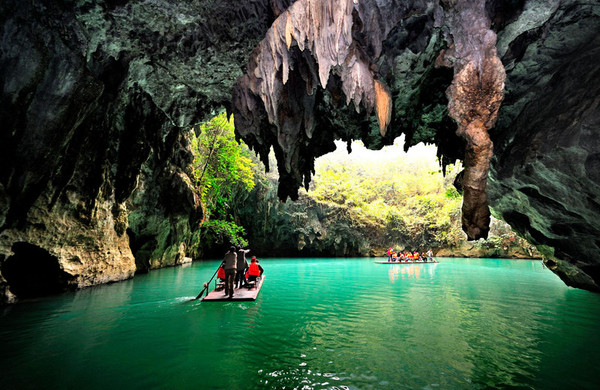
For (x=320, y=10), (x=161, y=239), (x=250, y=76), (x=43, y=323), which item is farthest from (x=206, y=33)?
(x=161, y=239)

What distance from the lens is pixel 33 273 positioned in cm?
945

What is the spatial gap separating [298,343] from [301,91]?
6.82 meters

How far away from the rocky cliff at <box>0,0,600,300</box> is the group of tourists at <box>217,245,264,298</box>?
12.6 ft

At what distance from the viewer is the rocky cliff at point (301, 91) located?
5.32m

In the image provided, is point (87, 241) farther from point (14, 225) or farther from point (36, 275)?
point (14, 225)

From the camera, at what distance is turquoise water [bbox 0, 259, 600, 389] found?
3978mm

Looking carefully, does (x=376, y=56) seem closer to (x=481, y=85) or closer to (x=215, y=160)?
(x=481, y=85)

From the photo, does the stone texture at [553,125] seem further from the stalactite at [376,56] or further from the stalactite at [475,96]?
the stalactite at [376,56]

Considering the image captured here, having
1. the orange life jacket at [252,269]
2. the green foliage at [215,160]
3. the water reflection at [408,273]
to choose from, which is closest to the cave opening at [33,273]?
the orange life jacket at [252,269]

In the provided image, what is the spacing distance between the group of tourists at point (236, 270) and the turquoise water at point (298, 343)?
73 centimetres

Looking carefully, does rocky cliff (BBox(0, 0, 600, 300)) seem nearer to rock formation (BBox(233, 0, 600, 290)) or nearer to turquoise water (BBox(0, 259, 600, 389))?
rock formation (BBox(233, 0, 600, 290))

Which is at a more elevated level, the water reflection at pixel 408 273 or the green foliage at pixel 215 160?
the green foliage at pixel 215 160

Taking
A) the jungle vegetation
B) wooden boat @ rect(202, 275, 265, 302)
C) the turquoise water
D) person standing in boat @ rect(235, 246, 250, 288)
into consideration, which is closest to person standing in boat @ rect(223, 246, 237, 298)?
wooden boat @ rect(202, 275, 265, 302)

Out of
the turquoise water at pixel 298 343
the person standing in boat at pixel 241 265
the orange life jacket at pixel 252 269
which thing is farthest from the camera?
the orange life jacket at pixel 252 269
